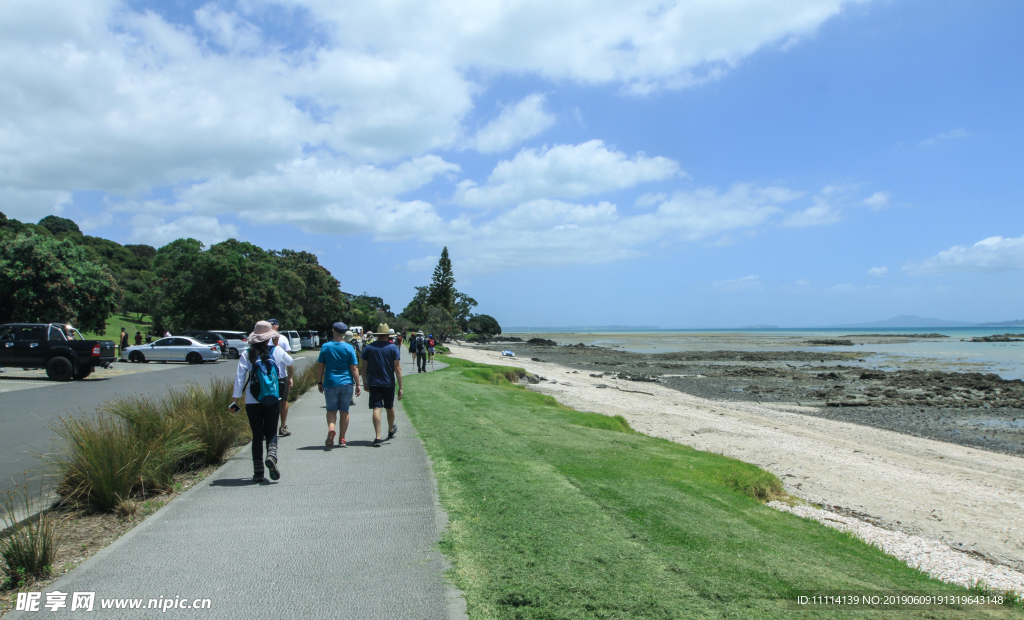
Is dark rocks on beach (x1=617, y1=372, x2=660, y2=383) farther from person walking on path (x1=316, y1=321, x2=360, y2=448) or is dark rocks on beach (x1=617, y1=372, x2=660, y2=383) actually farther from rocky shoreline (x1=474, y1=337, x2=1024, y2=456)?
person walking on path (x1=316, y1=321, x2=360, y2=448)

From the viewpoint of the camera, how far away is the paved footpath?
3.67 meters

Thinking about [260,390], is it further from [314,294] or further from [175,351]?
[314,294]

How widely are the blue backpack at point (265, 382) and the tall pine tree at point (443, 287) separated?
8690 centimetres

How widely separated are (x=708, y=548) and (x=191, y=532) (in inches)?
173

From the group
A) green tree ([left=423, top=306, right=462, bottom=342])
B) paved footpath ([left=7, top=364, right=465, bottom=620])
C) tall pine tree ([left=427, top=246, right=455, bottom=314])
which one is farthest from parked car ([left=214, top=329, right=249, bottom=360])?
tall pine tree ([left=427, top=246, right=455, bottom=314])

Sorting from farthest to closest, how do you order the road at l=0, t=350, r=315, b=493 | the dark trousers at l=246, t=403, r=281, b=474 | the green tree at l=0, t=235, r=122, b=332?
the green tree at l=0, t=235, r=122, b=332 → the road at l=0, t=350, r=315, b=493 → the dark trousers at l=246, t=403, r=281, b=474

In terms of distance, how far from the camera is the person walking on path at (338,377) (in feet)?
28.6

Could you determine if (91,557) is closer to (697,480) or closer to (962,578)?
(697,480)

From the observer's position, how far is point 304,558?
4.41m

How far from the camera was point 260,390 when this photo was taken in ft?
21.7

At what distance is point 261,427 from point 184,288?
44.7 m

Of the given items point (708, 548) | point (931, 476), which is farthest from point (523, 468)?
point (931, 476)

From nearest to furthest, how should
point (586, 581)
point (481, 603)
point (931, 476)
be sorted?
point (481, 603)
point (586, 581)
point (931, 476)

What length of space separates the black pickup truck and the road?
0.59m
